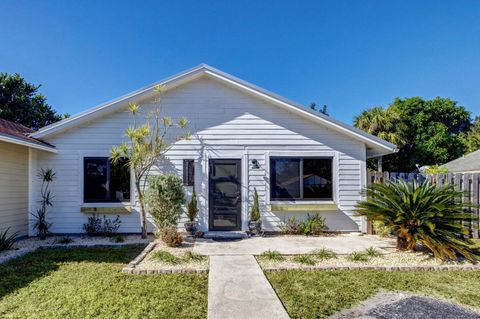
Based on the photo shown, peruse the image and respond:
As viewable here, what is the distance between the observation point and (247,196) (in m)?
8.45

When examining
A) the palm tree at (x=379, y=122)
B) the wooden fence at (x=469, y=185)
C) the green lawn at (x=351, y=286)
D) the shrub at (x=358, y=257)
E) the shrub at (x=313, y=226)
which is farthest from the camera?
the palm tree at (x=379, y=122)

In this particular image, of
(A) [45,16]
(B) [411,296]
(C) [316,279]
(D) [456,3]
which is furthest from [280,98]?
(A) [45,16]

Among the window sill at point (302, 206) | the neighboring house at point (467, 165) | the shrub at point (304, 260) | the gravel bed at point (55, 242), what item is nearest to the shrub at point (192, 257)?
the shrub at point (304, 260)

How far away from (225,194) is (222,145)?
1.49 meters

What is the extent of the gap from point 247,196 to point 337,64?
36.3 feet

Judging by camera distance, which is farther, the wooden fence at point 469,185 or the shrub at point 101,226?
the shrub at point 101,226

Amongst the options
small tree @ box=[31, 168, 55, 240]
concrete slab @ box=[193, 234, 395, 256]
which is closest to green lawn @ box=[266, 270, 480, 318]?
concrete slab @ box=[193, 234, 395, 256]

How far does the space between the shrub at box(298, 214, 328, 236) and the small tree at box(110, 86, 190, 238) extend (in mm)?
4368

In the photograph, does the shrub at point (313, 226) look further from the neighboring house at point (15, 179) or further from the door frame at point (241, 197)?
the neighboring house at point (15, 179)

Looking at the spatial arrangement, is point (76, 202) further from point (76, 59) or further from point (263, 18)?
point (263, 18)

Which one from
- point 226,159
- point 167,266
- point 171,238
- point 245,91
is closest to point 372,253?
point 167,266

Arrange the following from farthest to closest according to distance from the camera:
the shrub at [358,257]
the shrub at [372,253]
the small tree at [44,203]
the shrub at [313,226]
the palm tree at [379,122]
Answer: the palm tree at [379,122]
the shrub at [313,226]
the small tree at [44,203]
the shrub at [372,253]
the shrub at [358,257]

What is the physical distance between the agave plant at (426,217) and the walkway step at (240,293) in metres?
3.14

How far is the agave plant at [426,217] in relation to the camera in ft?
17.9
